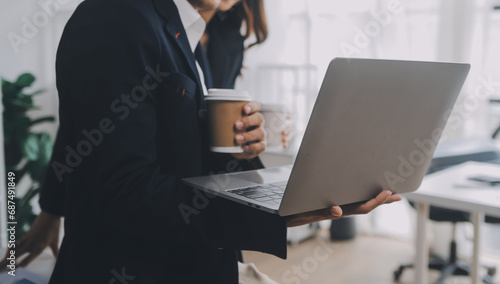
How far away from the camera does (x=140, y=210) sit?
2.25 ft

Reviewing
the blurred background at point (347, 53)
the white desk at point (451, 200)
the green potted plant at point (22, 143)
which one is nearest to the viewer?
the white desk at point (451, 200)

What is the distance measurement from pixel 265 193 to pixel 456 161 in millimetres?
2150

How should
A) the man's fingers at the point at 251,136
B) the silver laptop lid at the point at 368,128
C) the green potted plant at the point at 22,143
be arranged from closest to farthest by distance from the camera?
the silver laptop lid at the point at 368,128, the man's fingers at the point at 251,136, the green potted plant at the point at 22,143

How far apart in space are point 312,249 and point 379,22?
70.7 inches

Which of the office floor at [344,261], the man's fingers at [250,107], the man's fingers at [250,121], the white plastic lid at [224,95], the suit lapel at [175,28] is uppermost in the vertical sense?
the suit lapel at [175,28]

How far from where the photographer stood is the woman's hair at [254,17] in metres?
1.26

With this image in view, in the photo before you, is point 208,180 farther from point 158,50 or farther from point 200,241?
point 158,50

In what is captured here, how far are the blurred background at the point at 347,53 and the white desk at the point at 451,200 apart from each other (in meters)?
1.09

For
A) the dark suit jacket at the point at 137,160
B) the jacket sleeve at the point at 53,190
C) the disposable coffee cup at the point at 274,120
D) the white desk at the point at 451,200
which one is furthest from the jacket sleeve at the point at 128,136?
the white desk at the point at 451,200

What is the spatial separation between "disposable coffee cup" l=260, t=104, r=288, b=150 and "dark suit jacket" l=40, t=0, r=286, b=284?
0.22m

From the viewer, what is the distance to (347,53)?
11.2 ft

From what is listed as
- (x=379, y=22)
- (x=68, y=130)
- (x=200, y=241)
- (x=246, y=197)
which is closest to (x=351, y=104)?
(x=246, y=197)

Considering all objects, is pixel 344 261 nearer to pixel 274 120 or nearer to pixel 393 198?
pixel 274 120

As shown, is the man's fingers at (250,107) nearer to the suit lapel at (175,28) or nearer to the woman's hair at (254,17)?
the suit lapel at (175,28)
